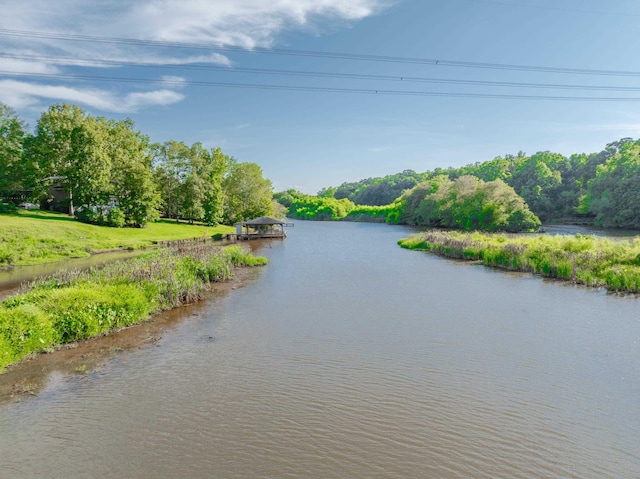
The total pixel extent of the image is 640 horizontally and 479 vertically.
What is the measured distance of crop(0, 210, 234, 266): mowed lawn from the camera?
36.2 meters

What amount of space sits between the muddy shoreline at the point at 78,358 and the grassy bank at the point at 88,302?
33 centimetres

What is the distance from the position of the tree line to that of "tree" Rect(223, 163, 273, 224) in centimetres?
746

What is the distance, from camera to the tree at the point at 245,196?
81.9 meters

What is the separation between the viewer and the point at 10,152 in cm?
5450

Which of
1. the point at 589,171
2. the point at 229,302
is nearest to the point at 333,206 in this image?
the point at 589,171

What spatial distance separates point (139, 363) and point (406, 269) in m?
23.9

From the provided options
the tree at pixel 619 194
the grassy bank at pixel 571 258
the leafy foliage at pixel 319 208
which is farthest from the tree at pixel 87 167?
the leafy foliage at pixel 319 208

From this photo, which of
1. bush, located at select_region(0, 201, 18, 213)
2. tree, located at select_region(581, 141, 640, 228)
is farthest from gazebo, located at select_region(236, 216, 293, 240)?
tree, located at select_region(581, 141, 640, 228)

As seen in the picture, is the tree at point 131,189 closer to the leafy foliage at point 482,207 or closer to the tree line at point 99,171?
the tree line at point 99,171

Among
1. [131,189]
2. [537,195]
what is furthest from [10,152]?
[537,195]

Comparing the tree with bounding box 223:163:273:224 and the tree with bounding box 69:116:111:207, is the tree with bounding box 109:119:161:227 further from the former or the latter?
the tree with bounding box 223:163:273:224

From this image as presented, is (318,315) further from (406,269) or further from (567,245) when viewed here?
(567,245)

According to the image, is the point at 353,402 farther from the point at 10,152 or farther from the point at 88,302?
the point at 10,152

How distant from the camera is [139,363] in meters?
13.7
